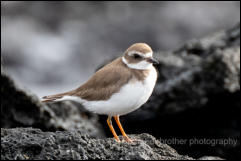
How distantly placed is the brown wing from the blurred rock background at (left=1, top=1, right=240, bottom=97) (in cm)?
1019

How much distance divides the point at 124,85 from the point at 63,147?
174 centimetres

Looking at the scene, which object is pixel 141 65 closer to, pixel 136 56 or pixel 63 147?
pixel 136 56

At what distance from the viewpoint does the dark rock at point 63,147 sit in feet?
17.1

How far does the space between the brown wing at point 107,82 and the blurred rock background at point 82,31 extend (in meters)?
10.2

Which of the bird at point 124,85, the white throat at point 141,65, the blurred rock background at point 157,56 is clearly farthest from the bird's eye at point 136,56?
the blurred rock background at point 157,56

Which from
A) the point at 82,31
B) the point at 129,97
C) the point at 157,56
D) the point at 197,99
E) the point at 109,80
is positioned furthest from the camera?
the point at 82,31

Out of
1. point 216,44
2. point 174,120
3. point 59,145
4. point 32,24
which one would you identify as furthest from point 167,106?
point 32,24

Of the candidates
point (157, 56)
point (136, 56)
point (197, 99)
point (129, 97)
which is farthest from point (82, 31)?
point (129, 97)

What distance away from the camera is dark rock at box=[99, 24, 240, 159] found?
1033 centimetres

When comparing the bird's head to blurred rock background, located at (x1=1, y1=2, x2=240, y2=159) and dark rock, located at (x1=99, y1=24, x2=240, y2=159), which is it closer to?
blurred rock background, located at (x1=1, y1=2, x2=240, y2=159)

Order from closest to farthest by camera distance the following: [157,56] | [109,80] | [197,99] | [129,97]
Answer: [129,97] → [109,80] → [197,99] → [157,56]

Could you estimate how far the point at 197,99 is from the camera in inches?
410

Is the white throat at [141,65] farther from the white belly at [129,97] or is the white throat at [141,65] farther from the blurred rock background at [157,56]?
the blurred rock background at [157,56]

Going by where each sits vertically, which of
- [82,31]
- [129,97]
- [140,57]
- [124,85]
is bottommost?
[129,97]
